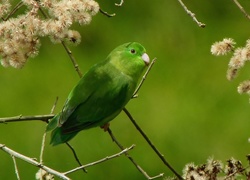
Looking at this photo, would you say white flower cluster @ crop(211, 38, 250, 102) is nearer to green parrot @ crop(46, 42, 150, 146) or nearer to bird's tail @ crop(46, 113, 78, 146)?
green parrot @ crop(46, 42, 150, 146)

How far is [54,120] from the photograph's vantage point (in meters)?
2.29

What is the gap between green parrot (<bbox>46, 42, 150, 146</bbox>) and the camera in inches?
90.6

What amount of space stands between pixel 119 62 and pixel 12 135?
6.47 feet

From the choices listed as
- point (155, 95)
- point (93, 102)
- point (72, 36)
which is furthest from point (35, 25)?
point (155, 95)

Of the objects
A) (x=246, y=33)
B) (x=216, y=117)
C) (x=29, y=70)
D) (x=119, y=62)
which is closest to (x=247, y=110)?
(x=216, y=117)

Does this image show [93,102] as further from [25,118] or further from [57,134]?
[25,118]

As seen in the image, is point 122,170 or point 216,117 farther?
point 216,117

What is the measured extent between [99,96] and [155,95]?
2278 millimetres

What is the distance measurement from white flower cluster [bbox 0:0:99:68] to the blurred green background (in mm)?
2104

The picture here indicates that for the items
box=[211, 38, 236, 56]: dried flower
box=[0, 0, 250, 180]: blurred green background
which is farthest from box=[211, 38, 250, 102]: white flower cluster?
box=[0, 0, 250, 180]: blurred green background

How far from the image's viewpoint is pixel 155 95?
181 inches

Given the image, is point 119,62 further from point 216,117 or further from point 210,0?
point 210,0

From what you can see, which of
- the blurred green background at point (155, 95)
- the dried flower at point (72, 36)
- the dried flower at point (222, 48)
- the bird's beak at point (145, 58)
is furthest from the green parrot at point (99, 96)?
the blurred green background at point (155, 95)

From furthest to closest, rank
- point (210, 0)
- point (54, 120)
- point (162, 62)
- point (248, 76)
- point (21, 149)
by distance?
point (210, 0) → point (162, 62) → point (248, 76) → point (21, 149) → point (54, 120)
